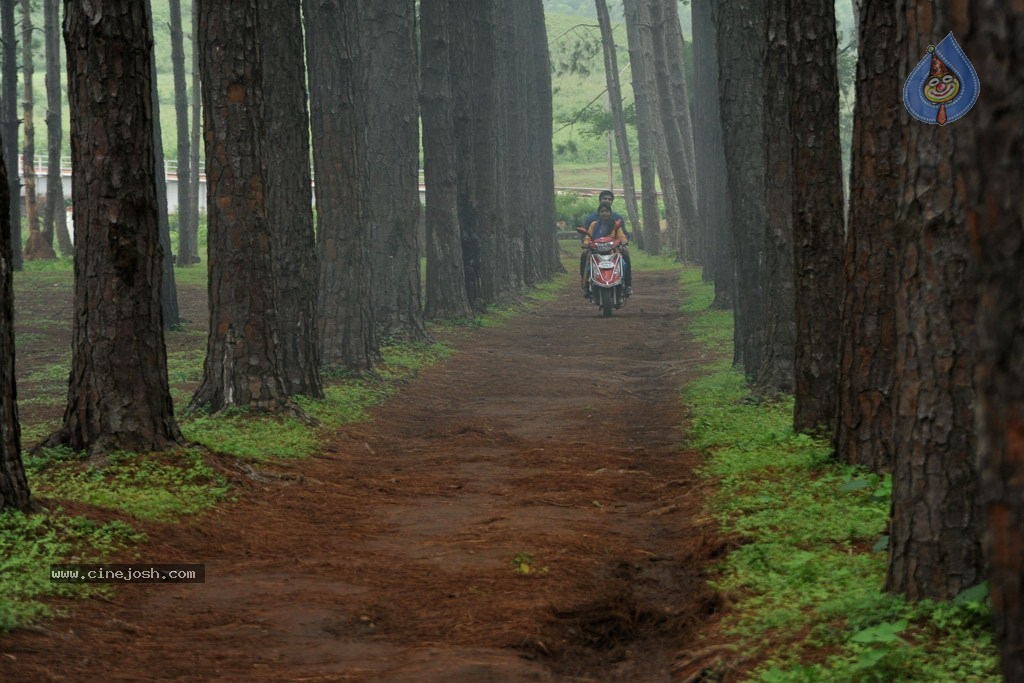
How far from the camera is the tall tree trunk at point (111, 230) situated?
907cm

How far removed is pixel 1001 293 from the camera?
280 cm

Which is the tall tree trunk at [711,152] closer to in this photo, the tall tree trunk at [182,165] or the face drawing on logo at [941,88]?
the tall tree trunk at [182,165]

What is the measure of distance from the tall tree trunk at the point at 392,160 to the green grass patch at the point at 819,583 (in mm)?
9684

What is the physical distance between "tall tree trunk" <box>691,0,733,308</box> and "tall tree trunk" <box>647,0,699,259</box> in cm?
683

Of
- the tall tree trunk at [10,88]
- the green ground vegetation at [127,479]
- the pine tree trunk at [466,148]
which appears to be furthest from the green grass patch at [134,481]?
the tall tree trunk at [10,88]

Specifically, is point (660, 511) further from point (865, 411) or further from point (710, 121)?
point (710, 121)

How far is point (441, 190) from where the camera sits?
23.5m

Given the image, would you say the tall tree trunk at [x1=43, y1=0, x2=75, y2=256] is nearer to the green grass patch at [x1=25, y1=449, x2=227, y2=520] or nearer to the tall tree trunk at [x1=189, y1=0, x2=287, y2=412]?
the tall tree trunk at [x1=189, y1=0, x2=287, y2=412]

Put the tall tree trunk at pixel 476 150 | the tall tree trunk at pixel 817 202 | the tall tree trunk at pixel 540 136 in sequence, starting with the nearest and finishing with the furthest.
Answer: the tall tree trunk at pixel 817 202 → the tall tree trunk at pixel 476 150 → the tall tree trunk at pixel 540 136

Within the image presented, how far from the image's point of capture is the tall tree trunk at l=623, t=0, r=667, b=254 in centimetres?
4919

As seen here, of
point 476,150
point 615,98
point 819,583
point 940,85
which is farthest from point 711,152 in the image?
point 615,98

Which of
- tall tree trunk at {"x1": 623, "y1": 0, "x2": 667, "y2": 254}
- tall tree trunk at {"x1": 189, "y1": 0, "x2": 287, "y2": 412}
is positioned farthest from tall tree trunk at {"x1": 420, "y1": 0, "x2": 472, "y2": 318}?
tall tree trunk at {"x1": 623, "y1": 0, "x2": 667, "y2": 254}

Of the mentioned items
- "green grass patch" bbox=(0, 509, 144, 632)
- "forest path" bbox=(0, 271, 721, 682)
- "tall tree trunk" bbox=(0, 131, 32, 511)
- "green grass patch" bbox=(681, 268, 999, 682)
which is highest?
"tall tree trunk" bbox=(0, 131, 32, 511)

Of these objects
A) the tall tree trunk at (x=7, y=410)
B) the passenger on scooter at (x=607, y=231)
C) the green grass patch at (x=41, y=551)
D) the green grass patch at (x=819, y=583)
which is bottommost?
the green grass patch at (x=819, y=583)
